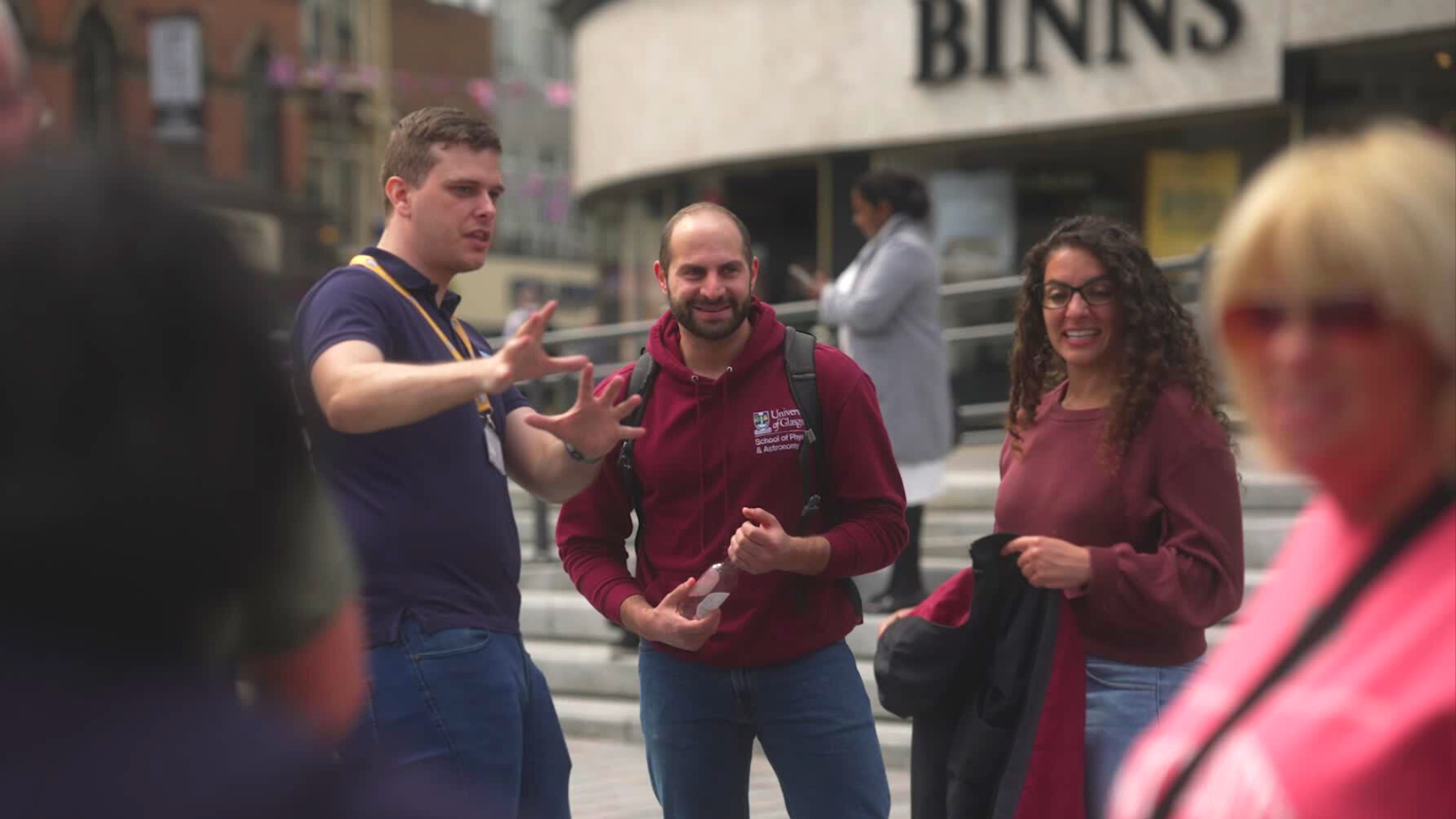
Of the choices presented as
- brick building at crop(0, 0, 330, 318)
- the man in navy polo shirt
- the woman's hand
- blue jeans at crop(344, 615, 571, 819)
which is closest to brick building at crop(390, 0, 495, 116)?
brick building at crop(0, 0, 330, 318)

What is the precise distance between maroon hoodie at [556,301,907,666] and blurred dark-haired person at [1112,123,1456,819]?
236 cm

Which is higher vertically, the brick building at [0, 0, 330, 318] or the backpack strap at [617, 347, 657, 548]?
the brick building at [0, 0, 330, 318]

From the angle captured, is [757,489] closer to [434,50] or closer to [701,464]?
[701,464]

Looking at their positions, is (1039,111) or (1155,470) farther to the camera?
(1039,111)

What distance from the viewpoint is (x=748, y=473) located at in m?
3.78

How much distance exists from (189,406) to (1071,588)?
2.51m

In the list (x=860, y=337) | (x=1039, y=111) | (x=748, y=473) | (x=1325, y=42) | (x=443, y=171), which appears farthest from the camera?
(x=1039, y=111)

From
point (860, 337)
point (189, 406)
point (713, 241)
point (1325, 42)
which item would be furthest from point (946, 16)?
point (189, 406)

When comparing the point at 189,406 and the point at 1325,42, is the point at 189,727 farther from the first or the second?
the point at 1325,42

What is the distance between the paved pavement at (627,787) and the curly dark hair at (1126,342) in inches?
90.3

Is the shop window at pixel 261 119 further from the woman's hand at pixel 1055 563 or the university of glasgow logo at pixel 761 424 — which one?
the woman's hand at pixel 1055 563

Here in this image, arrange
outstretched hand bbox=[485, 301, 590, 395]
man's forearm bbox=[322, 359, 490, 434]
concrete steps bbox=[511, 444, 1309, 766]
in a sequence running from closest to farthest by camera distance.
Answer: outstretched hand bbox=[485, 301, 590, 395]
man's forearm bbox=[322, 359, 490, 434]
concrete steps bbox=[511, 444, 1309, 766]

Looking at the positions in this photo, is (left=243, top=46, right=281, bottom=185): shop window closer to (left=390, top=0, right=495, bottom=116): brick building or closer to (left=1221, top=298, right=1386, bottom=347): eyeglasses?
(left=390, top=0, right=495, bottom=116): brick building

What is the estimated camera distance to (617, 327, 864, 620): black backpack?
12.4ft
